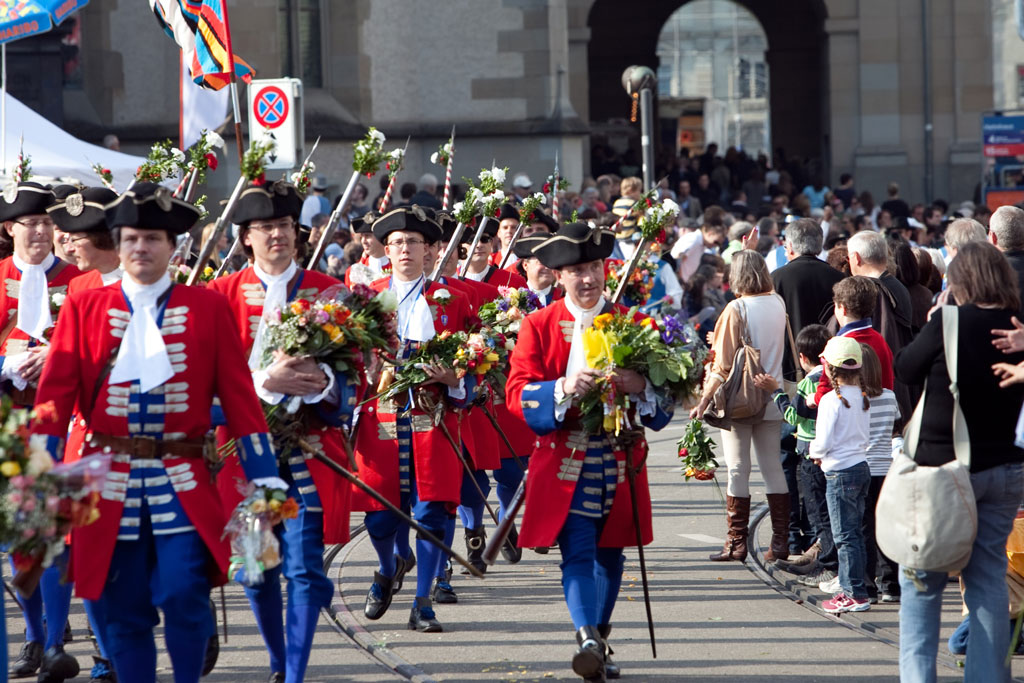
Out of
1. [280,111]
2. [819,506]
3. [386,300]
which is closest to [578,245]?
[386,300]

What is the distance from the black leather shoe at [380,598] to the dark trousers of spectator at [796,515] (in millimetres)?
2561

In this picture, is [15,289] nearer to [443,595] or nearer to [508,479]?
[443,595]

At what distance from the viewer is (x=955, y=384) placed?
5.56m

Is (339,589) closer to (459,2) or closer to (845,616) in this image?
(845,616)

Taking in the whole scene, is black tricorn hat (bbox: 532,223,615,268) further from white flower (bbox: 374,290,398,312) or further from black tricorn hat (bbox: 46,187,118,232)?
black tricorn hat (bbox: 46,187,118,232)

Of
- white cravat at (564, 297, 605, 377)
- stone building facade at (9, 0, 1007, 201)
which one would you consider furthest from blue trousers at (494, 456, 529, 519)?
stone building facade at (9, 0, 1007, 201)

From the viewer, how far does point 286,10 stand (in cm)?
2194

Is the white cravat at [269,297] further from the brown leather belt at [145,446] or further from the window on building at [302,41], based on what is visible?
the window on building at [302,41]

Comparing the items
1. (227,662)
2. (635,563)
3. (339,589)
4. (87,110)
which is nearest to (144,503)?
(227,662)

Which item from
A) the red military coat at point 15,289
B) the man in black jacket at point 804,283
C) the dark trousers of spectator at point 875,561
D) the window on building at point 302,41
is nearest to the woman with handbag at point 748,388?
the man in black jacket at point 804,283

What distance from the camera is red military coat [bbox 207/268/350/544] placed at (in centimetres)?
615

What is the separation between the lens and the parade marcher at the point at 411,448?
24.2ft

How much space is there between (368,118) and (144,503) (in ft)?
58.5

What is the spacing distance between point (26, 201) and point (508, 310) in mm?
2621
